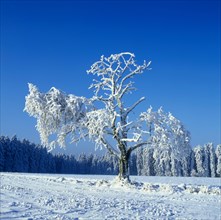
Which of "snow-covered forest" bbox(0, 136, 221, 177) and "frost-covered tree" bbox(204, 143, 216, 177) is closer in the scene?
"snow-covered forest" bbox(0, 136, 221, 177)

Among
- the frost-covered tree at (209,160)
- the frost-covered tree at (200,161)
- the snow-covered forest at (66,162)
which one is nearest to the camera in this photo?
the snow-covered forest at (66,162)

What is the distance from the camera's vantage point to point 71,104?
31.9 m

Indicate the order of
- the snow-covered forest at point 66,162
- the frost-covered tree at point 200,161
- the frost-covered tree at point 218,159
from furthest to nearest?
the frost-covered tree at point 200,161
the frost-covered tree at point 218,159
the snow-covered forest at point 66,162

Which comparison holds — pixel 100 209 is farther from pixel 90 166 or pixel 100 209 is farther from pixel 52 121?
pixel 90 166

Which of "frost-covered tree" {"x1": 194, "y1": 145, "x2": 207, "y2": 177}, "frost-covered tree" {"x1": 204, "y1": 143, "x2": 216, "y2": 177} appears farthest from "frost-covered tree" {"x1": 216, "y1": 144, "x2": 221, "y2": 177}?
"frost-covered tree" {"x1": 194, "y1": 145, "x2": 207, "y2": 177}

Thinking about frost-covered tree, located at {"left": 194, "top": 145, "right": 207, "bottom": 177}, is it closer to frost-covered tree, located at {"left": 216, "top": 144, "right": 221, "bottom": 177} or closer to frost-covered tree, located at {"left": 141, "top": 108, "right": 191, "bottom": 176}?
frost-covered tree, located at {"left": 216, "top": 144, "right": 221, "bottom": 177}

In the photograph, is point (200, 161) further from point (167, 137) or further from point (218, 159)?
Result: point (167, 137)

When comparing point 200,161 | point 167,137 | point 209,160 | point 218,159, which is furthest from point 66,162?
point 167,137

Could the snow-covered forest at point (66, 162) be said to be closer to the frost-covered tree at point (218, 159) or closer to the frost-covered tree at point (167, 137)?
the frost-covered tree at point (218, 159)

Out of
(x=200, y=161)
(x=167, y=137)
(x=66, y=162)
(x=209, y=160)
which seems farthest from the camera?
(x=66, y=162)

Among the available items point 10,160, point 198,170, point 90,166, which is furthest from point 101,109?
point 90,166

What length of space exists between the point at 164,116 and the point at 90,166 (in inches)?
5428

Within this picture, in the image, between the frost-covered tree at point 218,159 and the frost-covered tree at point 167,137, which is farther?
the frost-covered tree at point 218,159

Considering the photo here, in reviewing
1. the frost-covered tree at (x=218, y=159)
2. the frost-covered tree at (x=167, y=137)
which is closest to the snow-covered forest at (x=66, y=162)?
the frost-covered tree at (x=218, y=159)
